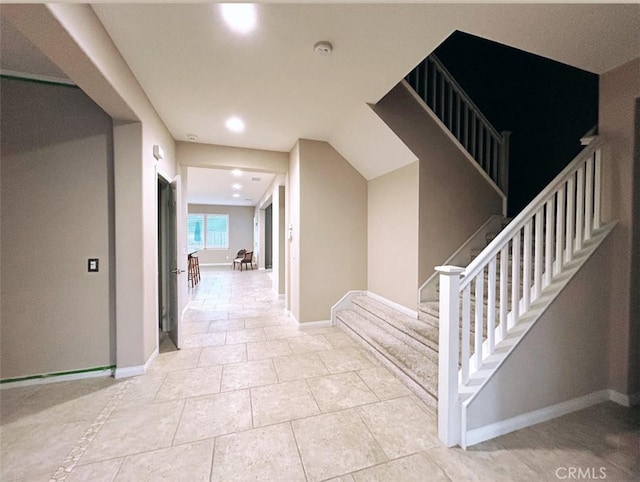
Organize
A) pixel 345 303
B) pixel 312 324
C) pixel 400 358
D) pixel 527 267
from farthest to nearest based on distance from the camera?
pixel 345 303
pixel 312 324
pixel 400 358
pixel 527 267

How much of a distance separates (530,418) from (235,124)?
13.5 feet

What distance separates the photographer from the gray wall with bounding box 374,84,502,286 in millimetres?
3428

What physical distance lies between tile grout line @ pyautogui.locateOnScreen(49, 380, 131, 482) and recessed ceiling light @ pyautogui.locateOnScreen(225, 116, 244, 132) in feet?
9.96

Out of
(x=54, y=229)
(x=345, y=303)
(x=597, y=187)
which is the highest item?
(x=597, y=187)

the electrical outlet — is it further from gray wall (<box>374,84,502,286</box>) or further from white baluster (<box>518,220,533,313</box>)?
white baluster (<box>518,220,533,313</box>)

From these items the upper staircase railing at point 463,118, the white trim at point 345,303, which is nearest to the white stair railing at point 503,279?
the upper staircase railing at point 463,118

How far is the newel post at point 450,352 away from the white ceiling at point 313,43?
5.61 feet

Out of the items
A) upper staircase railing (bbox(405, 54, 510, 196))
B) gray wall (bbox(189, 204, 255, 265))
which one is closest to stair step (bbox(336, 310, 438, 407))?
upper staircase railing (bbox(405, 54, 510, 196))

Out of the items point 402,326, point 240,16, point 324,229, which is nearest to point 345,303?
point 324,229

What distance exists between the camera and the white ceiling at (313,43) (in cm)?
192

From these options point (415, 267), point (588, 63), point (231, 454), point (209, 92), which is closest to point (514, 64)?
point (588, 63)

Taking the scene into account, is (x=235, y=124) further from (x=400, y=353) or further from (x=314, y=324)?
(x=400, y=353)

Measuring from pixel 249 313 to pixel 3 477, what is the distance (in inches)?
132

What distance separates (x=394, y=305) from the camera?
12.7 ft
